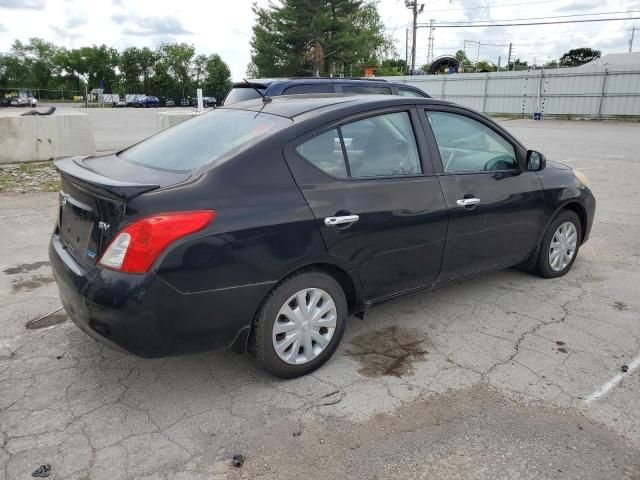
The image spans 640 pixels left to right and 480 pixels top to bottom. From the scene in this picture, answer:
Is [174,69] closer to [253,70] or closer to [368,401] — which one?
[253,70]

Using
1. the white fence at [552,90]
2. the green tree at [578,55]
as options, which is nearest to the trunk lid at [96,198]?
the white fence at [552,90]

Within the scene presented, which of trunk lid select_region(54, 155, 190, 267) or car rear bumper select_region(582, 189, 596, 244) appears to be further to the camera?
car rear bumper select_region(582, 189, 596, 244)

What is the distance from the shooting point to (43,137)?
10.6m

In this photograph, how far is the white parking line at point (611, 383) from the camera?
10.1ft

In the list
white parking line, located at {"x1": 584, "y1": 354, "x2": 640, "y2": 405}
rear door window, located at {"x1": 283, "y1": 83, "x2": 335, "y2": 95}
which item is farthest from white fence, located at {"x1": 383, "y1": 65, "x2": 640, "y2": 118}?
white parking line, located at {"x1": 584, "y1": 354, "x2": 640, "y2": 405}

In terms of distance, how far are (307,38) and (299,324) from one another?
39.0 meters

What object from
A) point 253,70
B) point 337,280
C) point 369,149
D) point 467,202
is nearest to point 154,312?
point 337,280

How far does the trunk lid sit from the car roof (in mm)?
875

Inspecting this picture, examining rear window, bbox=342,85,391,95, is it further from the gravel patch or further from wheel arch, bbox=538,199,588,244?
the gravel patch

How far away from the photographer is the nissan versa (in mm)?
2662

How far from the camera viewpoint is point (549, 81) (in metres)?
28.6

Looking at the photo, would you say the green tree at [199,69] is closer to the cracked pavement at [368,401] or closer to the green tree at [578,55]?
the green tree at [578,55]

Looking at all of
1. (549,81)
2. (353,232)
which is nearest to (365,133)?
(353,232)

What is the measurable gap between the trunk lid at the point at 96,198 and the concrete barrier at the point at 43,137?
26.2ft
